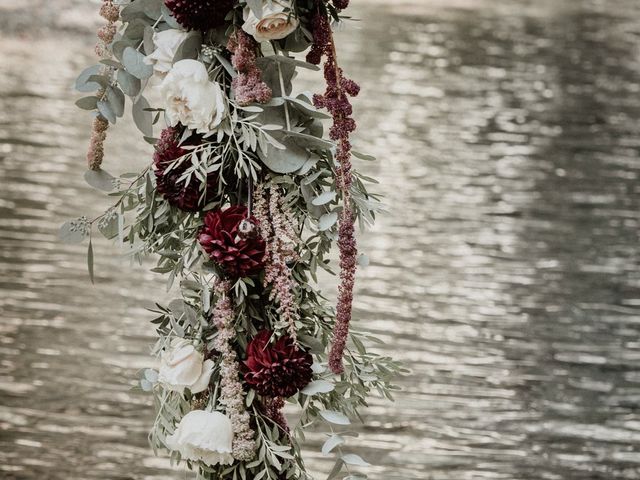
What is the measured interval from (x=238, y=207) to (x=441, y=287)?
3913 millimetres

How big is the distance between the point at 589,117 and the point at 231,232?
9.10m

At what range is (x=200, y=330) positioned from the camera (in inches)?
84.4

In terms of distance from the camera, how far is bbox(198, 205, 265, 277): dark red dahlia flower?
2000mm

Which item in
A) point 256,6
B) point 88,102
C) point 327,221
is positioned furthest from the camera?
point 88,102

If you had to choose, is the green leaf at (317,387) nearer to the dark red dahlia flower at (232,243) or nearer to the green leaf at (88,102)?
the dark red dahlia flower at (232,243)

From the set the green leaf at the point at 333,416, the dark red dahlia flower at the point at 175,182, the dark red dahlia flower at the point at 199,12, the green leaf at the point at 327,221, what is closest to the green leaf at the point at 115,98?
the dark red dahlia flower at the point at 175,182

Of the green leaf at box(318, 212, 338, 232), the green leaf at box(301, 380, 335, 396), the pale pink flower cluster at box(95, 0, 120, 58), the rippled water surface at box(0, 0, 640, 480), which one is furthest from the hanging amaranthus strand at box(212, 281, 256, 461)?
the rippled water surface at box(0, 0, 640, 480)

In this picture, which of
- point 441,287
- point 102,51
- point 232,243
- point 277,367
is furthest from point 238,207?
point 441,287

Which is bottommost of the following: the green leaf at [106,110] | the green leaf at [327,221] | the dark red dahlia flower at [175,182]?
the green leaf at [327,221]

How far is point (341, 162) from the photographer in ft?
6.60

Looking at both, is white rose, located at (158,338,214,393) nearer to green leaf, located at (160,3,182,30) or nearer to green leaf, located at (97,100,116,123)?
green leaf, located at (97,100,116,123)

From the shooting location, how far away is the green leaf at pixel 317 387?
2.04 metres

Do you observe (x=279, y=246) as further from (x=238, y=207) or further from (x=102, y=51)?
(x=102, y=51)

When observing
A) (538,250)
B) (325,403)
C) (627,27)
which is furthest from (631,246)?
(627,27)
